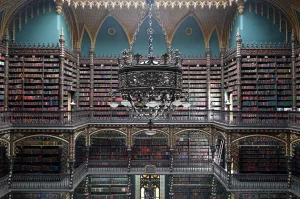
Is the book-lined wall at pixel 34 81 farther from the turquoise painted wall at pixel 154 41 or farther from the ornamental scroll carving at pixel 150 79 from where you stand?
the ornamental scroll carving at pixel 150 79

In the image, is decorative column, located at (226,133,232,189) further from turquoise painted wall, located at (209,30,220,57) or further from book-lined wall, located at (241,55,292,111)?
turquoise painted wall, located at (209,30,220,57)

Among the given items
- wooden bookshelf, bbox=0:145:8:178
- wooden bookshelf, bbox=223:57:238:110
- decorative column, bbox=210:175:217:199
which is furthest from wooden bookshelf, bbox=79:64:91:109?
decorative column, bbox=210:175:217:199

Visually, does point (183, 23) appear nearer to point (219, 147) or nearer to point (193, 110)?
point (193, 110)

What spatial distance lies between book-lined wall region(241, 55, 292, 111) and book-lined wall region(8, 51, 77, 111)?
7206mm

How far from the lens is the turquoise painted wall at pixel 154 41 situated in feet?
44.4

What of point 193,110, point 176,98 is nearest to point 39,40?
point 193,110

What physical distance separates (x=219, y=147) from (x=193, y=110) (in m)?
2.09

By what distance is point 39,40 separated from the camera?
37.3 feet

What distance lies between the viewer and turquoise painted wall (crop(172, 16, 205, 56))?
1351 cm

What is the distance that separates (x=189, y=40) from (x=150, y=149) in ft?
17.5

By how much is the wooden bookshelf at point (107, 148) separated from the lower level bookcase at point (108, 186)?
4.72 feet

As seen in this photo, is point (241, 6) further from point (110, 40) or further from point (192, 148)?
point (192, 148)

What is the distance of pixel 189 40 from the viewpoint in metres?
13.6

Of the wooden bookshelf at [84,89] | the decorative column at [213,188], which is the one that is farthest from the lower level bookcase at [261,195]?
the wooden bookshelf at [84,89]
